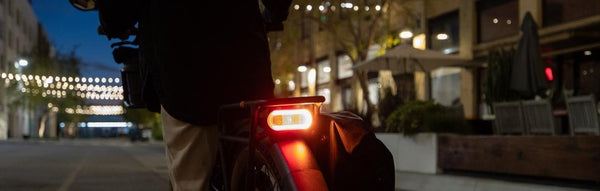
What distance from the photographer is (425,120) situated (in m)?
9.27

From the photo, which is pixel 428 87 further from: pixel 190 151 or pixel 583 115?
pixel 190 151

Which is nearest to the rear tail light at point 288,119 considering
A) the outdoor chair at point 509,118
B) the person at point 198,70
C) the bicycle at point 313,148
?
the bicycle at point 313,148

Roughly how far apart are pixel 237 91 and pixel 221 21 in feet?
0.96

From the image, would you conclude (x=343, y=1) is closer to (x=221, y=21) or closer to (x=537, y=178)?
(x=537, y=178)

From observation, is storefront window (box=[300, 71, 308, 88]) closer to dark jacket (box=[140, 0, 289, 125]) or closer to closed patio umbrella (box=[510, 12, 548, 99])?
closed patio umbrella (box=[510, 12, 548, 99])

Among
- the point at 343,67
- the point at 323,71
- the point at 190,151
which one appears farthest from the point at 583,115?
the point at 323,71

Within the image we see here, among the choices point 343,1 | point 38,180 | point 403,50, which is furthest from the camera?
point 403,50

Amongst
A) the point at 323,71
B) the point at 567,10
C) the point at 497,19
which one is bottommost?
the point at 323,71

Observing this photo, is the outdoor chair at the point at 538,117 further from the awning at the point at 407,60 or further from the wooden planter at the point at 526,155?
the awning at the point at 407,60

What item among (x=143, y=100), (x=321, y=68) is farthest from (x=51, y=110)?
(x=143, y=100)

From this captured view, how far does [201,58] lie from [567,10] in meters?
13.6

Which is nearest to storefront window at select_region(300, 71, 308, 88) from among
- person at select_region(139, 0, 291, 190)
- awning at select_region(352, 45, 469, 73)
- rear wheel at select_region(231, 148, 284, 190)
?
awning at select_region(352, 45, 469, 73)

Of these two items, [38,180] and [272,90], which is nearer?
[272,90]

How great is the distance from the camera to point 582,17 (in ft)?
45.5
